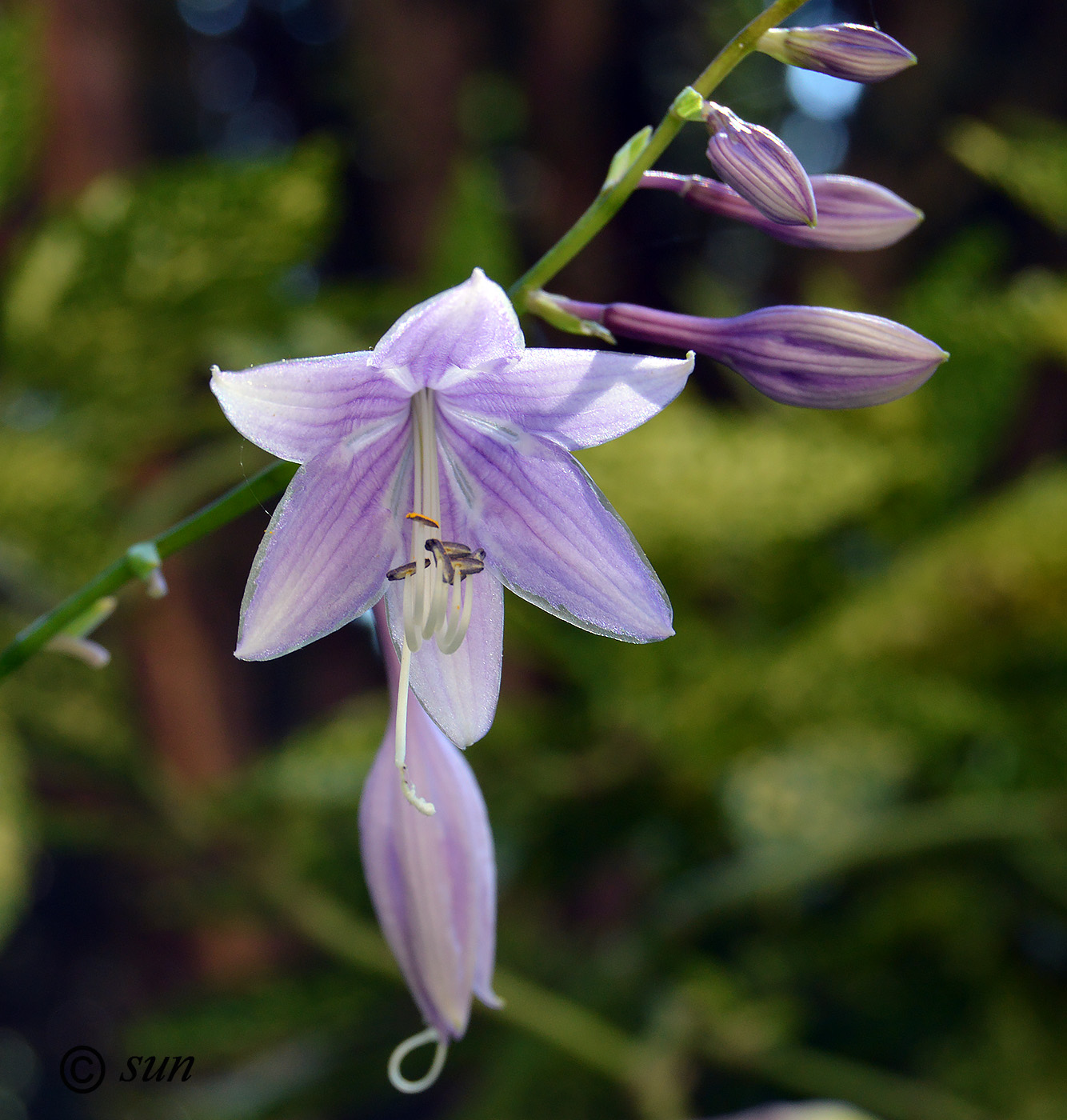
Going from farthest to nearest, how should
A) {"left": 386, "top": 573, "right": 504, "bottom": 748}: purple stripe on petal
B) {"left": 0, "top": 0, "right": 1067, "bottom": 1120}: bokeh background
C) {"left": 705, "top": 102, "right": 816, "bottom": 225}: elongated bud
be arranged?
{"left": 0, "top": 0, "right": 1067, "bottom": 1120}: bokeh background < {"left": 386, "top": 573, "right": 504, "bottom": 748}: purple stripe on petal < {"left": 705, "top": 102, "right": 816, "bottom": 225}: elongated bud

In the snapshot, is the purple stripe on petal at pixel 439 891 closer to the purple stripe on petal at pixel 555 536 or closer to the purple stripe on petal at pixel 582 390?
the purple stripe on petal at pixel 555 536

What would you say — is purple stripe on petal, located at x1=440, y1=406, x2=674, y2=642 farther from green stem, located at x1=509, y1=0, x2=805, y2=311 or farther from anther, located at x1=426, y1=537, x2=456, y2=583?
green stem, located at x1=509, y1=0, x2=805, y2=311

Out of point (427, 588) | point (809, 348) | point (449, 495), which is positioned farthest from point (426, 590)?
point (809, 348)

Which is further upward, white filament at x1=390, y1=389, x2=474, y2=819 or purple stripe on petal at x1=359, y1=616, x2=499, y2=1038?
white filament at x1=390, y1=389, x2=474, y2=819

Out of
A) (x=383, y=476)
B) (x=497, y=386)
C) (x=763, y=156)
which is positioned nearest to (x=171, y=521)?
(x=383, y=476)

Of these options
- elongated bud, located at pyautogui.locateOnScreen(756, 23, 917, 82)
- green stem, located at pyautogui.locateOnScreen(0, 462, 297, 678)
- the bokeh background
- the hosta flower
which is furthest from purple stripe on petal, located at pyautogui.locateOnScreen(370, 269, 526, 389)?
the bokeh background

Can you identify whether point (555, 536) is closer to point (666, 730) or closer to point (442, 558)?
point (442, 558)

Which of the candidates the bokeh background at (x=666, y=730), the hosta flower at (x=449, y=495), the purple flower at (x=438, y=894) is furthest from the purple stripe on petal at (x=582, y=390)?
the bokeh background at (x=666, y=730)

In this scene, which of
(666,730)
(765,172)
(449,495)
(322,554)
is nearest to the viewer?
(765,172)
